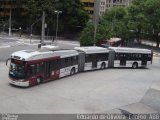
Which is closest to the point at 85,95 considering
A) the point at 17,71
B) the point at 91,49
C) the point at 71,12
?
the point at 17,71

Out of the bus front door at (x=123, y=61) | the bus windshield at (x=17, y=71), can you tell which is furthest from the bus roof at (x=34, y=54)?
the bus front door at (x=123, y=61)

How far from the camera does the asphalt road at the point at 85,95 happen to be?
2334cm

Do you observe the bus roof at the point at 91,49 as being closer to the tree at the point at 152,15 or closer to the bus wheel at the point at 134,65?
the bus wheel at the point at 134,65

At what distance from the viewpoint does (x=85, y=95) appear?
27438 mm

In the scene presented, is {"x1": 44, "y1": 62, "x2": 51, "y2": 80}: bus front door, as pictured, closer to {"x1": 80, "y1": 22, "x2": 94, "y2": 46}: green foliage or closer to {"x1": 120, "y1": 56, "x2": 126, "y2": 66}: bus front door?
{"x1": 120, "y1": 56, "x2": 126, "y2": 66}: bus front door

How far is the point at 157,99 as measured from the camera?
28078mm

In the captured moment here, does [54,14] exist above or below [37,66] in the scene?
above

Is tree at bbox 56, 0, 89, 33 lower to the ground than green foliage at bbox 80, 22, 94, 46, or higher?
higher

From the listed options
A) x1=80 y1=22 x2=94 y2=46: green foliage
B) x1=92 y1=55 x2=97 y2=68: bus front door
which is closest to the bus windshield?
x1=92 y1=55 x2=97 y2=68: bus front door

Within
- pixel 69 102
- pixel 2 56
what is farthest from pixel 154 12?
pixel 69 102

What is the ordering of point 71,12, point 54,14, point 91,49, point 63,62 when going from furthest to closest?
point 71,12
point 54,14
point 91,49
point 63,62

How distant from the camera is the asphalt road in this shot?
23.3 m

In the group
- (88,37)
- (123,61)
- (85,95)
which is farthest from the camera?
(88,37)

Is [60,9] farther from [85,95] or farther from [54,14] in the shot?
[85,95]
